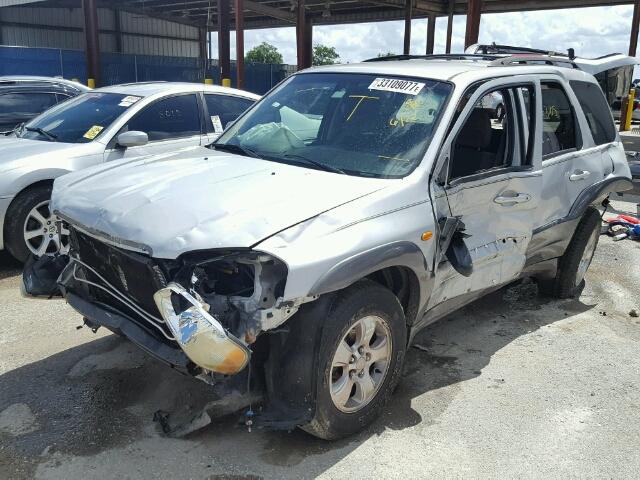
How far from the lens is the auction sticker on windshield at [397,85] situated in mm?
3602

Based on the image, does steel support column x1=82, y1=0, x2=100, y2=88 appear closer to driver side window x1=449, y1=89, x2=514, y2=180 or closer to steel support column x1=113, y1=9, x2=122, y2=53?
steel support column x1=113, y1=9, x2=122, y2=53

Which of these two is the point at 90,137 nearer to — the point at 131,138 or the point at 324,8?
the point at 131,138

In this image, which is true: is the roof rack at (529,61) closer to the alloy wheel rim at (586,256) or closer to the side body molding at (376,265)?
the alloy wheel rim at (586,256)

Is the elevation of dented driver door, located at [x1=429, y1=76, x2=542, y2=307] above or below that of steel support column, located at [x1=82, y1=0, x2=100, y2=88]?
below

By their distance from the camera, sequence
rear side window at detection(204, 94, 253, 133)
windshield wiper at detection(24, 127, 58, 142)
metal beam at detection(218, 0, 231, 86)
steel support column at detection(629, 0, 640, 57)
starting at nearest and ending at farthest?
windshield wiper at detection(24, 127, 58, 142)
rear side window at detection(204, 94, 253, 133)
metal beam at detection(218, 0, 231, 86)
steel support column at detection(629, 0, 640, 57)

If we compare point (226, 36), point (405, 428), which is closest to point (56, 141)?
point (405, 428)

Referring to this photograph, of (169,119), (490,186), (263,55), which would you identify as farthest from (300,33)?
(263,55)

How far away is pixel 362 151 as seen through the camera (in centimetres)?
344

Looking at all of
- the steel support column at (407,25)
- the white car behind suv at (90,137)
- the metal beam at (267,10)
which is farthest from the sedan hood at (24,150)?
the steel support column at (407,25)

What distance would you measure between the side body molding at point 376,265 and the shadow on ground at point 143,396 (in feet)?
2.58

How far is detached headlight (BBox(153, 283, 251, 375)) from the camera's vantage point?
241 cm

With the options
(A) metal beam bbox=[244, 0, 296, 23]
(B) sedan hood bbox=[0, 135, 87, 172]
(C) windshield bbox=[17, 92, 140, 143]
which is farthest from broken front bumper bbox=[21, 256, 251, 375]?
(A) metal beam bbox=[244, 0, 296, 23]

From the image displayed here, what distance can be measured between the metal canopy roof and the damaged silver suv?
17.1 meters

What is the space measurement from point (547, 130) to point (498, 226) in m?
1.03
